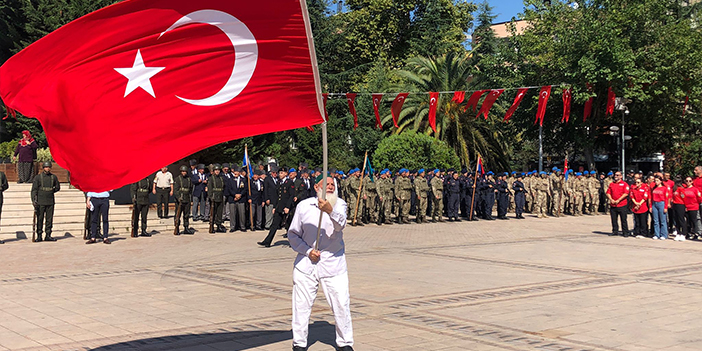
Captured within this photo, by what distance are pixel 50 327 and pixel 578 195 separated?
2658cm

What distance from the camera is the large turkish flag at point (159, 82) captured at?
592 centimetres

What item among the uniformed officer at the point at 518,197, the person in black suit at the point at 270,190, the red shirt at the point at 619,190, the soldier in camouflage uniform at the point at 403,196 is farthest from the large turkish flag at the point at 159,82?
the uniformed officer at the point at 518,197

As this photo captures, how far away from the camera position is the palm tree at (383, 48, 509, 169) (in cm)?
3784

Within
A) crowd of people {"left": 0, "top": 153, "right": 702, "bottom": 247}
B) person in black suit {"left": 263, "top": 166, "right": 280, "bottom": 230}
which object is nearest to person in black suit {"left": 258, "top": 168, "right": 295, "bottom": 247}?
crowd of people {"left": 0, "top": 153, "right": 702, "bottom": 247}

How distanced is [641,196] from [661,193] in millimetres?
544

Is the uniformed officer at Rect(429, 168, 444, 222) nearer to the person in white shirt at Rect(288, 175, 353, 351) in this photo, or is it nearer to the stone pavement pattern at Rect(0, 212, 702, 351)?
the stone pavement pattern at Rect(0, 212, 702, 351)

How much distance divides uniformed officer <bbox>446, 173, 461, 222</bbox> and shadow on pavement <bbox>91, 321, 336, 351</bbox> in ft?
63.0

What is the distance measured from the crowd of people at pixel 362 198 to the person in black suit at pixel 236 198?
0.03 metres

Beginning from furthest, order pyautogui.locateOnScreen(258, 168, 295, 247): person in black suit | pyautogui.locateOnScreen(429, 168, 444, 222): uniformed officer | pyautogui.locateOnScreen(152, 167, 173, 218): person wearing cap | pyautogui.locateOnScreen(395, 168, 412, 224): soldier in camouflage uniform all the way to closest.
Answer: pyautogui.locateOnScreen(429, 168, 444, 222): uniformed officer, pyautogui.locateOnScreen(395, 168, 412, 224): soldier in camouflage uniform, pyautogui.locateOnScreen(152, 167, 173, 218): person wearing cap, pyautogui.locateOnScreen(258, 168, 295, 247): person in black suit

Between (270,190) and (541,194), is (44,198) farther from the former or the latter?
(541,194)

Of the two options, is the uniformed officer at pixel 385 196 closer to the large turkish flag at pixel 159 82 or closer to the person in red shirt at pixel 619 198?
the person in red shirt at pixel 619 198

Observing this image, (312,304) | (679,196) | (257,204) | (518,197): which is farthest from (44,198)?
(518,197)

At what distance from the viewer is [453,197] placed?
27.0 m

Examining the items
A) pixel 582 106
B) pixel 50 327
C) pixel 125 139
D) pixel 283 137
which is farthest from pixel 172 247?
pixel 582 106
